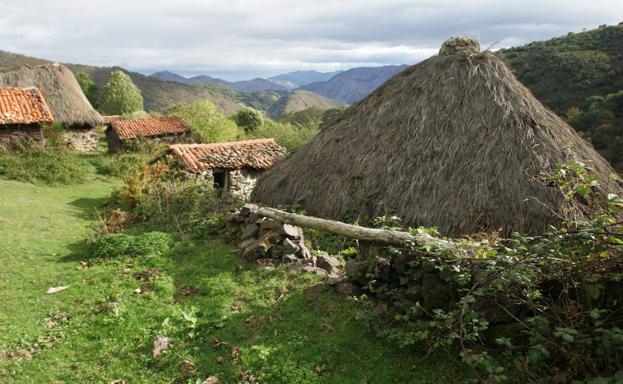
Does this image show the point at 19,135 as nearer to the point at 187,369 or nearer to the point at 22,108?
the point at 22,108

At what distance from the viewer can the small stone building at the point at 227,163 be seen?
15492 mm

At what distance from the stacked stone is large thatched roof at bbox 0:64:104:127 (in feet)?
70.6

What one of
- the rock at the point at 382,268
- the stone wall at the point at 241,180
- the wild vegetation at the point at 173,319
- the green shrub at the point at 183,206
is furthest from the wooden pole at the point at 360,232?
the stone wall at the point at 241,180

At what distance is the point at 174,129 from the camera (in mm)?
25312

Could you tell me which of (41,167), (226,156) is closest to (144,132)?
(41,167)

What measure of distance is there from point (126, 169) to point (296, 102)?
556ft

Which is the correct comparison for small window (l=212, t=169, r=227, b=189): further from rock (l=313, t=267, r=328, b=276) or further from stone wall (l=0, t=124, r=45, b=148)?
rock (l=313, t=267, r=328, b=276)

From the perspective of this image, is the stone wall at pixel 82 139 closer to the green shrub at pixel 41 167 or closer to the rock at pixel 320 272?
the green shrub at pixel 41 167

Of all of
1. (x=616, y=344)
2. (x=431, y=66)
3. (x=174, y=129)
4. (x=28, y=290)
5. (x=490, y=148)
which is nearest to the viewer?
(x=616, y=344)

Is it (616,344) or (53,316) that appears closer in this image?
(616,344)

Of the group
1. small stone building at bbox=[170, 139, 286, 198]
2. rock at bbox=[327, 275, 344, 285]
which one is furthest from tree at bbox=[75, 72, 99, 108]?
rock at bbox=[327, 275, 344, 285]

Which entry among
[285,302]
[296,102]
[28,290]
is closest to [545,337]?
[285,302]

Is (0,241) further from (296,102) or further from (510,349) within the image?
(296,102)

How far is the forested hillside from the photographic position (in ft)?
70.9
